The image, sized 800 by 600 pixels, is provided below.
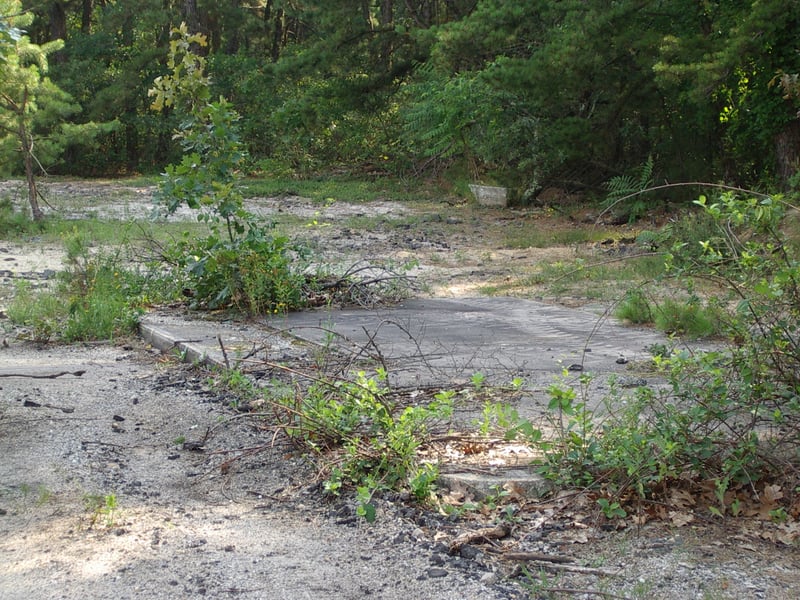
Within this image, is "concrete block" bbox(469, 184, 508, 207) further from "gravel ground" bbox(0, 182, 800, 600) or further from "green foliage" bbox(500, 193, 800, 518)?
"green foliage" bbox(500, 193, 800, 518)

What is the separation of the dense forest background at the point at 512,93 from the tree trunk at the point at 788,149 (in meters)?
0.03

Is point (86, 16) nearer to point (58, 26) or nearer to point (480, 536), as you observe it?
point (58, 26)

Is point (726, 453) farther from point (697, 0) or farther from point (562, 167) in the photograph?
point (562, 167)

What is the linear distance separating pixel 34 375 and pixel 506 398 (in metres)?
2.67

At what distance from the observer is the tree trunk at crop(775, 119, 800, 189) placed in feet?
42.1

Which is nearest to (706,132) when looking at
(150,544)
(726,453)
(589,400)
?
(589,400)

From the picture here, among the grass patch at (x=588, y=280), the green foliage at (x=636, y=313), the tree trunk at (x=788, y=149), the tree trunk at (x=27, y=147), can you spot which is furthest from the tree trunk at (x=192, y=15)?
the green foliage at (x=636, y=313)

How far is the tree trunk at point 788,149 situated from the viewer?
12836 millimetres

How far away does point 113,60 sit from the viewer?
2780 cm

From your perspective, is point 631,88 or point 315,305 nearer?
point 315,305

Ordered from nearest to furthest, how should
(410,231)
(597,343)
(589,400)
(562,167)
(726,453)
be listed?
1. (726,453)
2. (589,400)
3. (597,343)
4. (410,231)
5. (562,167)

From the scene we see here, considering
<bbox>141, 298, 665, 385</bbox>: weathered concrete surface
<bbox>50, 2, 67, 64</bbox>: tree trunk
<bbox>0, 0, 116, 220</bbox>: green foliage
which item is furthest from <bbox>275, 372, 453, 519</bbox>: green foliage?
<bbox>50, 2, 67, 64</bbox>: tree trunk

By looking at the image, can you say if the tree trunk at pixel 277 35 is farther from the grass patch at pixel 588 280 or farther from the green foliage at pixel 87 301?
the green foliage at pixel 87 301

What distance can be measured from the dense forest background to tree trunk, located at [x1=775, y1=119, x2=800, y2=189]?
0.10ft
